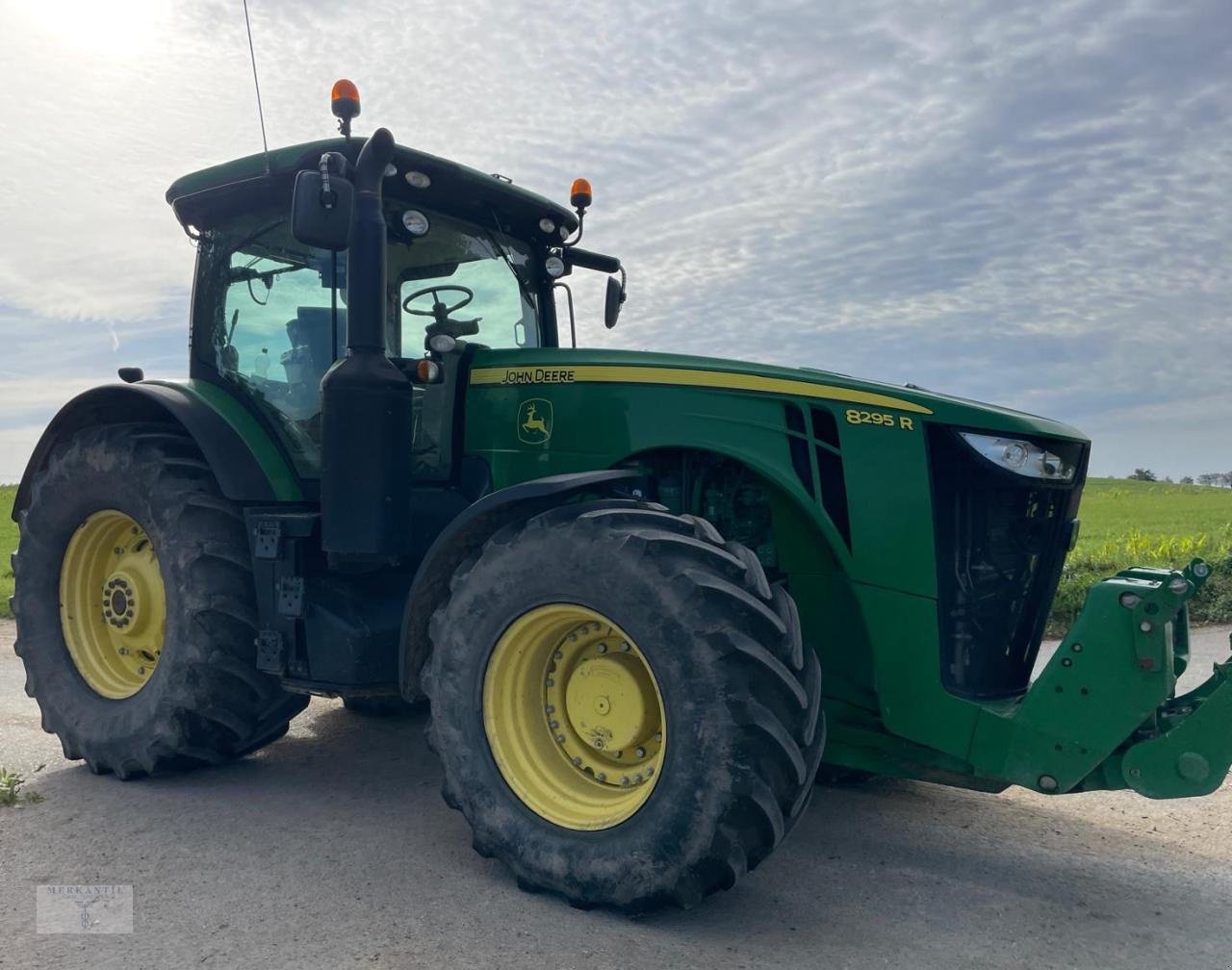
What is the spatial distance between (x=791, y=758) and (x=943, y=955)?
0.72 m

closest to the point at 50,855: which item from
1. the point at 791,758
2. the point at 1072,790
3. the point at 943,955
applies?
the point at 791,758

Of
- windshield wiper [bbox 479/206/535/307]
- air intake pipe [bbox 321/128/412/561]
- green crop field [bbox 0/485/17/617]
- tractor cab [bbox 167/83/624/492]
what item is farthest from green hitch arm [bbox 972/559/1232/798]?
green crop field [bbox 0/485/17/617]

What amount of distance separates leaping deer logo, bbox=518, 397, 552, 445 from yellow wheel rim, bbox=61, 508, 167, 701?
1.92 m

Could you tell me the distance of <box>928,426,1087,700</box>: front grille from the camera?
3.70 m

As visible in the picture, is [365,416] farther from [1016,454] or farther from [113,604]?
[1016,454]

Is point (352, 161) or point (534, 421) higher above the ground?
point (352, 161)

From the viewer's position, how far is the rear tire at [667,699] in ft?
10.3

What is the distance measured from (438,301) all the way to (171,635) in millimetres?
1896

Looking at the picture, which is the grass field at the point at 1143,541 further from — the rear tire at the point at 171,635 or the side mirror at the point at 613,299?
the rear tire at the point at 171,635

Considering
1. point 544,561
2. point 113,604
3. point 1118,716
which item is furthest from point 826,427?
point 113,604

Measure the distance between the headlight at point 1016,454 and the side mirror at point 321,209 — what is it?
7.94 feet

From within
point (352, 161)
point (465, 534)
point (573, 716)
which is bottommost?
point (573, 716)

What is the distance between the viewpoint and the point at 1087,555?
11.5 meters

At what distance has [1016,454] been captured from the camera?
371cm
